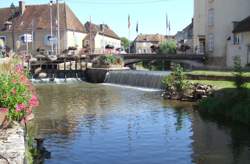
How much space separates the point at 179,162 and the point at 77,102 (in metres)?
16.4

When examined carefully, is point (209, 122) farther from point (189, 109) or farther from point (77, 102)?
point (77, 102)

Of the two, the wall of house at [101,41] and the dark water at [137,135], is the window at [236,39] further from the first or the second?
the wall of house at [101,41]

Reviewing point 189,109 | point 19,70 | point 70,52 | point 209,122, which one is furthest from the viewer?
point 70,52

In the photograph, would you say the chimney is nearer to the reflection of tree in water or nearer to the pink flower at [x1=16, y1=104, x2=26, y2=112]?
the reflection of tree in water

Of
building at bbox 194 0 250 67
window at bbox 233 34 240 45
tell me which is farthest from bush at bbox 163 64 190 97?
building at bbox 194 0 250 67

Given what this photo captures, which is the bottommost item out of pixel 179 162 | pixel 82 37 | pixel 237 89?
pixel 179 162

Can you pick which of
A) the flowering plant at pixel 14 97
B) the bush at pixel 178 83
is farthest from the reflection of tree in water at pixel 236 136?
the bush at pixel 178 83

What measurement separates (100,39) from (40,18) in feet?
51.3

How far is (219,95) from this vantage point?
24328 millimetres

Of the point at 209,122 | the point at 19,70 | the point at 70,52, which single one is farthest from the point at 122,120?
the point at 70,52

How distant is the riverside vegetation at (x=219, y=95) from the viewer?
21203 millimetres

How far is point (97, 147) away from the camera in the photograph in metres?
15.9

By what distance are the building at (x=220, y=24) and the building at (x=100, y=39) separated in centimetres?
1868

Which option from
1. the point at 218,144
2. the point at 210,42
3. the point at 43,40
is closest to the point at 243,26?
the point at 210,42
